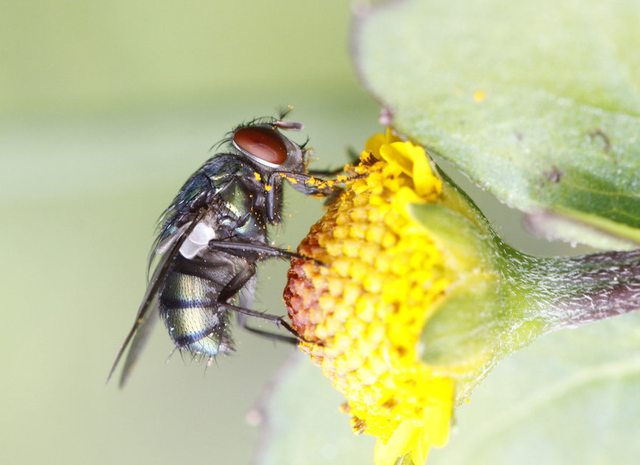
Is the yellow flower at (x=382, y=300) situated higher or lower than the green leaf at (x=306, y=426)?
higher

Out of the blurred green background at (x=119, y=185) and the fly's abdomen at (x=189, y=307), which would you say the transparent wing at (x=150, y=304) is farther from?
the blurred green background at (x=119, y=185)

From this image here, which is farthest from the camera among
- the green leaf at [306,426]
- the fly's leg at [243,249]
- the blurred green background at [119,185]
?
the blurred green background at [119,185]

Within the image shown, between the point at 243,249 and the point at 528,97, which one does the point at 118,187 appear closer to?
the point at 243,249

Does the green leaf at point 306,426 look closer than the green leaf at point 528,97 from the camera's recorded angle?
No

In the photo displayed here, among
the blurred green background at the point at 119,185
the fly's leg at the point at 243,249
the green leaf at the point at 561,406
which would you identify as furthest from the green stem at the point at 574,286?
the blurred green background at the point at 119,185

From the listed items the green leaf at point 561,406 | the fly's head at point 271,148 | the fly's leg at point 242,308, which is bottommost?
the green leaf at point 561,406

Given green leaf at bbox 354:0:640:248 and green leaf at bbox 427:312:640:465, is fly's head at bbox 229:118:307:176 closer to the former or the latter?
green leaf at bbox 354:0:640:248

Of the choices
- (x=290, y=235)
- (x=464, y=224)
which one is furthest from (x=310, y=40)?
(x=464, y=224)
